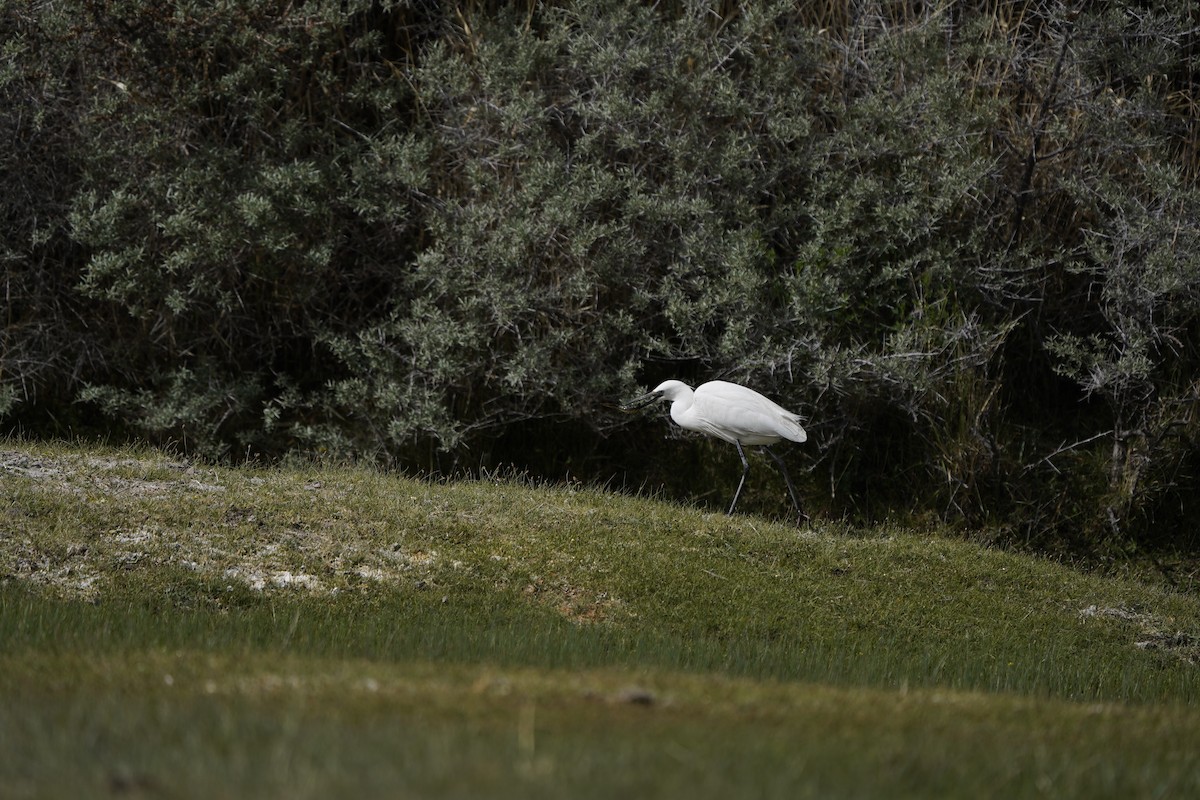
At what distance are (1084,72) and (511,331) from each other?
677 centimetres

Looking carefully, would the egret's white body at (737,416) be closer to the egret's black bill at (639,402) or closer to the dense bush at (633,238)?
the egret's black bill at (639,402)

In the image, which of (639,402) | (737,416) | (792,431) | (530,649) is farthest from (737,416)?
(530,649)

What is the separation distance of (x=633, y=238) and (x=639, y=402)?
5.75 feet

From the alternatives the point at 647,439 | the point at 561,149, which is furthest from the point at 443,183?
the point at 647,439

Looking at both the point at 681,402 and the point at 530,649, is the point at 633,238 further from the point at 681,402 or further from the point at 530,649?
the point at 530,649

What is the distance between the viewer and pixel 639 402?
43.4ft

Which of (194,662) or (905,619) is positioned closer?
(194,662)

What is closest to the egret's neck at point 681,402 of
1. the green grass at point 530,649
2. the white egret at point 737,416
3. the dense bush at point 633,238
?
the white egret at point 737,416

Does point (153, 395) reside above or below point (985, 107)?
below

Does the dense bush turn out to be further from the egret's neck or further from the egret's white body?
the egret's white body

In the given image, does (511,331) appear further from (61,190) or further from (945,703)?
(945,703)

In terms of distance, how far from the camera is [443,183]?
48.2 feet

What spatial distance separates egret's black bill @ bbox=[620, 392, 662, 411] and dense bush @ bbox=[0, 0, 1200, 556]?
21cm

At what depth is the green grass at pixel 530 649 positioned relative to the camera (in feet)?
12.5
